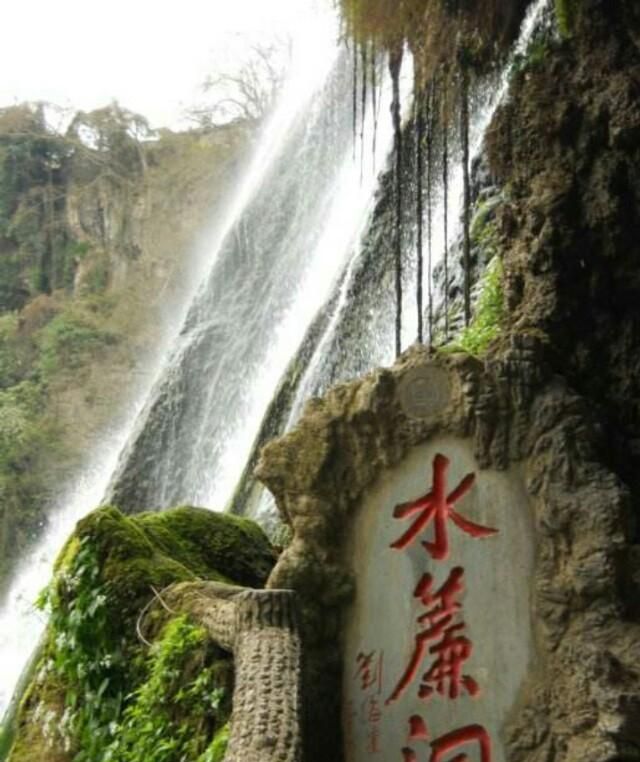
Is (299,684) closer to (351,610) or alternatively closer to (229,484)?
(351,610)

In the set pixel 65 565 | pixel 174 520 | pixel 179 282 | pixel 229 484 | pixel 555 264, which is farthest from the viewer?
pixel 179 282

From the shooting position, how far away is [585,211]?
4746 millimetres

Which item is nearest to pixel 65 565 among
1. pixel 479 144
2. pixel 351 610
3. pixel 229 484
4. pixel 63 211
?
pixel 351 610

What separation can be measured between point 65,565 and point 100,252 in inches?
735

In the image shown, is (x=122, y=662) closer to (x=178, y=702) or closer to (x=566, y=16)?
(x=178, y=702)

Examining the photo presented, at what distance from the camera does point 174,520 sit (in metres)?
5.70

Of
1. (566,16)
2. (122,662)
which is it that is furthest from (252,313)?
(122,662)
